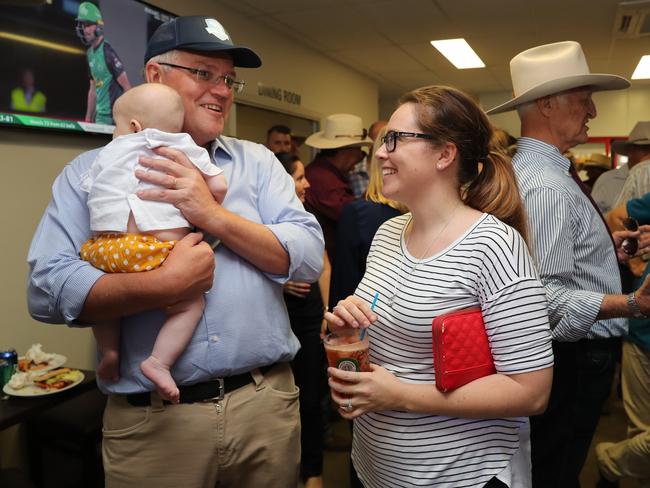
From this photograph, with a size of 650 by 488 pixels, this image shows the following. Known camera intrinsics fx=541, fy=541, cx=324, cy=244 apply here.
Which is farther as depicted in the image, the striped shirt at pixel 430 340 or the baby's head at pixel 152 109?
the baby's head at pixel 152 109

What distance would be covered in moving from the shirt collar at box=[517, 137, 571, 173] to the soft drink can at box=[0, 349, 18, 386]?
229 centimetres

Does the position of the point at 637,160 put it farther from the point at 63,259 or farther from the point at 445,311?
the point at 63,259

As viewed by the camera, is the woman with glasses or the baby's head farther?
the baby's head

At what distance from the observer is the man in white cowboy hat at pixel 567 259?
1.78 m

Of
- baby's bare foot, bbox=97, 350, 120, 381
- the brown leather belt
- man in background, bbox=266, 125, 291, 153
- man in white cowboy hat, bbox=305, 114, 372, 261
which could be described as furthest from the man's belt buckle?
man in background, bbox=266, 125, 291, 153

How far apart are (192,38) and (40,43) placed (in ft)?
5.71

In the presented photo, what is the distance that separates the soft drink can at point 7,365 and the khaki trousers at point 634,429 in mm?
2905

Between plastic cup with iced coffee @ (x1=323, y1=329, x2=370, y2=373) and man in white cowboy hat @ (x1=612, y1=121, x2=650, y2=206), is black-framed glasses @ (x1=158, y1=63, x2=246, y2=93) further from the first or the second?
man in white cowboy hat @ (x1=612, y1=121, x2=650, y2=206)

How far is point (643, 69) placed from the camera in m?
7.57

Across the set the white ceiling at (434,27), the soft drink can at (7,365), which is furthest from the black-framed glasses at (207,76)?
the white ceiling at (434,27)

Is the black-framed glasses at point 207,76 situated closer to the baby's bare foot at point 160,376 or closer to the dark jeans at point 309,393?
the baby's bare foot at point 160,376

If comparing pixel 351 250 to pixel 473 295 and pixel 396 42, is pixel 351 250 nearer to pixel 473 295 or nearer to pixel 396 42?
pixel 473 295

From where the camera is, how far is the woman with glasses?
3.88 feet

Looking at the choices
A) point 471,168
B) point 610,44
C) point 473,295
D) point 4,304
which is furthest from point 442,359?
point 610,44
